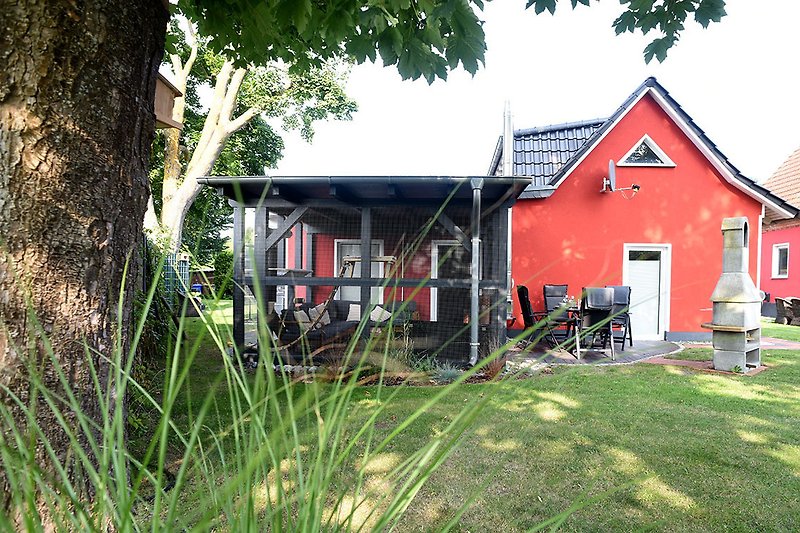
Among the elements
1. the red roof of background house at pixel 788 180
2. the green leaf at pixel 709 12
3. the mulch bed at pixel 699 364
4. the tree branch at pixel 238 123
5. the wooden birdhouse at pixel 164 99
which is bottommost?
the mulch bed at pixel 699 364

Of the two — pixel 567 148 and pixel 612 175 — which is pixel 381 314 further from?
pixel 567 148

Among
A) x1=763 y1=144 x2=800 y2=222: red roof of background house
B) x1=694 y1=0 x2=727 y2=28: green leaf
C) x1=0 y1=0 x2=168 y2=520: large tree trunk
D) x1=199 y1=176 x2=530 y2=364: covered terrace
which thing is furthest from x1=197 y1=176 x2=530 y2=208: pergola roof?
x1=763 y1=144 x2=800 y2=222: red roof of background house

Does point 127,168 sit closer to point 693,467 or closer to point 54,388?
point 54,388

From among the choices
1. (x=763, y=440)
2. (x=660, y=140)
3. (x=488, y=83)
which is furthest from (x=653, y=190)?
(x=488, y=83)

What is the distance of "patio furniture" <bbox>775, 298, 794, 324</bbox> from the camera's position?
12836mm

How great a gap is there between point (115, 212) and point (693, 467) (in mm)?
3357

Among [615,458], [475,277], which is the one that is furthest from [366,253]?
[615,458]

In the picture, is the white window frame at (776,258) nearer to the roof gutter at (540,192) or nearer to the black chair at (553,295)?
the black chair at (553,295)

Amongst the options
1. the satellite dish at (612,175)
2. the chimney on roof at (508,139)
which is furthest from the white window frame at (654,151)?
the chimney on roof at (508,139)

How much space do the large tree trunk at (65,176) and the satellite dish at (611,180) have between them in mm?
9006

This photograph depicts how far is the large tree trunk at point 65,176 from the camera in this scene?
1412 millimetres

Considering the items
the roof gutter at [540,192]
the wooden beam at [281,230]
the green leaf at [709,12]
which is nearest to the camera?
the green leaf at [709,12]

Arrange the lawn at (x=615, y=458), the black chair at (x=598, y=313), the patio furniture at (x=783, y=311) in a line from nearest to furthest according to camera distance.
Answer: the lawn at (x=615, y=458), the black chair at (x=598, y=313), the patio furniture at (x=783, y=311)

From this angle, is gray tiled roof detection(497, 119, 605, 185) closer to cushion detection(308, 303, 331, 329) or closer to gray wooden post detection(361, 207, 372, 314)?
gray wooden post detection(361, 207, 372, 314)
